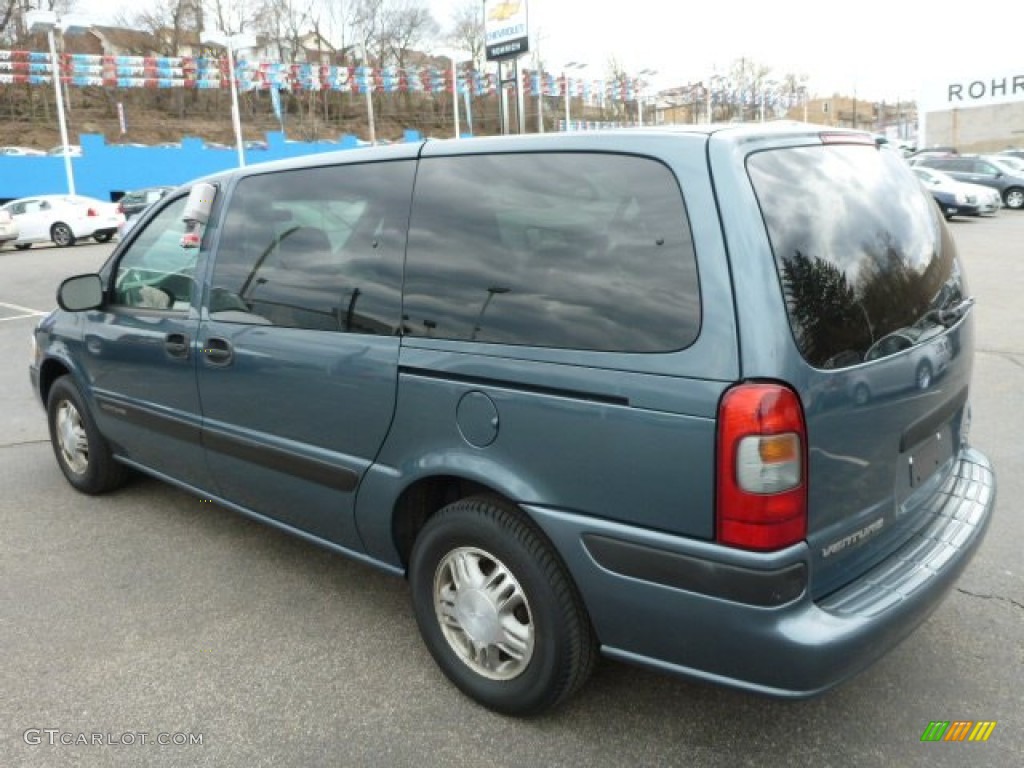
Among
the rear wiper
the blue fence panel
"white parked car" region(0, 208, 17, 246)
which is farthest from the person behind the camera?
the blue fence panel

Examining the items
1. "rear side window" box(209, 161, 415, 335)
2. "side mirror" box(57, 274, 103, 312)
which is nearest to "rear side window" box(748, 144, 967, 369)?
"rear side window" box(209, 161, 415, 335)

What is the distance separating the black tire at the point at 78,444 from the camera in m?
4.43

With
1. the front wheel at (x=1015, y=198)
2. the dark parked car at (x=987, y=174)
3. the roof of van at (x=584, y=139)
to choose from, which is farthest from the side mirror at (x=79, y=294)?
the front wheel at (x=1015, y=198)

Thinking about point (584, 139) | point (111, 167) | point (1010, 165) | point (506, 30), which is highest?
point (506, 30)

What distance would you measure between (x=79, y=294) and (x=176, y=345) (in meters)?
0.77

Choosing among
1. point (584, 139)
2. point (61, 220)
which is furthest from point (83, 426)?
point (61, 220)

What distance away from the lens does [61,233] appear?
2317 centimetres

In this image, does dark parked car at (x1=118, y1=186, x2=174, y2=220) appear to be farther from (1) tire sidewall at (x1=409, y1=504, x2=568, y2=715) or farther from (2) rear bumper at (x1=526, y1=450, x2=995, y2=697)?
(2) rear bumper at (x1=526, y1=450, x2=995, y2=697)

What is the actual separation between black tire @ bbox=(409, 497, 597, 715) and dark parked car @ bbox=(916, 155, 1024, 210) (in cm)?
2697

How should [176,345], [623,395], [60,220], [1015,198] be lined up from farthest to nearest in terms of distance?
[1015,198] → [60,220] → [176,345] → [623,395]

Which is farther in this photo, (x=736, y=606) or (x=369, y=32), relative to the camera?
(x=369, y=32)

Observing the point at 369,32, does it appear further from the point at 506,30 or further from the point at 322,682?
the point at 322,682

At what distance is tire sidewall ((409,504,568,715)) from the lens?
7.97 feet

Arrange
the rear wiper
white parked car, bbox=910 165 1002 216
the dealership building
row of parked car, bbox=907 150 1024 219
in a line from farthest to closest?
the dealership building → row of parked car, bbox=907 150 1024 219 → white parked car, bbox=910 165 1002 216 → the rear wiper
